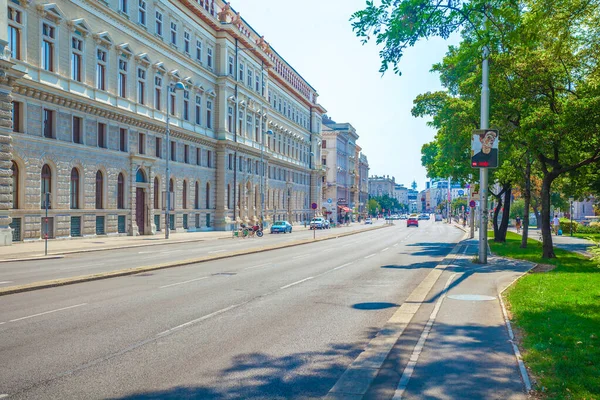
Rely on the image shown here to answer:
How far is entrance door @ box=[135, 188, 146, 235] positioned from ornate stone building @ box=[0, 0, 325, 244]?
13cm

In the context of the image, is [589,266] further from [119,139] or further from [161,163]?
[161,163]

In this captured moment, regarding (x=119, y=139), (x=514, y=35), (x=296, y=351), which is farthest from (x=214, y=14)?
(x=296, y=351)

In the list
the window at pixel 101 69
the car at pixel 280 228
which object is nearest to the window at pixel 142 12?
the window at pixel 101 69

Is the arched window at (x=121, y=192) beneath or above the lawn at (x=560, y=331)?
above

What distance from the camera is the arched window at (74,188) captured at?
38031mm

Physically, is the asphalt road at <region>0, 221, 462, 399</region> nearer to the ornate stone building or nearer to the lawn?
the lawn

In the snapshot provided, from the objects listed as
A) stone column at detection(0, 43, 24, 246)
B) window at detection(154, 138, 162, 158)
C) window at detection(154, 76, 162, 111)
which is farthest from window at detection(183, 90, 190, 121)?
stone column at detection(0, 43, 24, 246)

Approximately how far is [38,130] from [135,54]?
543 inches

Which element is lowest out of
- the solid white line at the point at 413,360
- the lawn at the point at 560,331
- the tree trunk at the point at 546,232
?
the solid white line at the point at 413,360

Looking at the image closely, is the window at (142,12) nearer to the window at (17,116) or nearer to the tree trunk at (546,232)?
the window at (17,116)

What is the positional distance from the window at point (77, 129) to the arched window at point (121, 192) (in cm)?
548

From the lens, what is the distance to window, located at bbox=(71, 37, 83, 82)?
37.8 m

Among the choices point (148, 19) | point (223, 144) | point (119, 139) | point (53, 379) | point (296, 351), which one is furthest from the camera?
point (223, 144)

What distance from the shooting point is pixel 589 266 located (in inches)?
823
